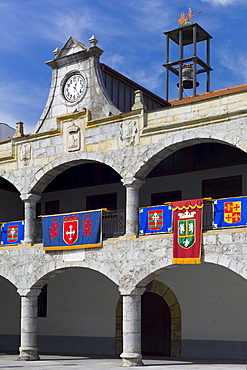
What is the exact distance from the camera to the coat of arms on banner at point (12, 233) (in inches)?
758

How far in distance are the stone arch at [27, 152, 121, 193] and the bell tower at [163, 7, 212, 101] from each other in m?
6.43

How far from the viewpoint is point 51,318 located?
22047 mm

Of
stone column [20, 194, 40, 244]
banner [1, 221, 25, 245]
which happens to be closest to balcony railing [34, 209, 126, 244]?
stone column [20, 194, 40, 244]

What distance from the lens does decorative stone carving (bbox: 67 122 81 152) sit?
59.2 feet

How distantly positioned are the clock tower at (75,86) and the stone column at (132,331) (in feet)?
17.5

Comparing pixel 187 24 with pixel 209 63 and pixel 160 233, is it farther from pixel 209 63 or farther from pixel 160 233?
pixel 160 233

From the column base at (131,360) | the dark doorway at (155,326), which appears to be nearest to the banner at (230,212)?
the column base at (131,360)

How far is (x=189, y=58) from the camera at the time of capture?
2269 cm

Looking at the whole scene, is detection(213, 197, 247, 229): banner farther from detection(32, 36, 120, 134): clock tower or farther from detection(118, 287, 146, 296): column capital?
detection(32, 36, 120, 134): clock tower

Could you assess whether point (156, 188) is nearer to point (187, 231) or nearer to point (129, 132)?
point (129, 132)

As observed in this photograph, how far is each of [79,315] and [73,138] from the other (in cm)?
672

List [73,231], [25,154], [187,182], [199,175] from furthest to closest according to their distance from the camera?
[25,154]
[187,182]
[199,175]
[73,231]

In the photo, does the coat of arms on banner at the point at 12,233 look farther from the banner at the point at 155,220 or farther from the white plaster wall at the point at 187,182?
the banner at the point at 155,220

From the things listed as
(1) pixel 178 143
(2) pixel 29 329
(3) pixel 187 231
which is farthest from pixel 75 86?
(2) pixel 29 329
